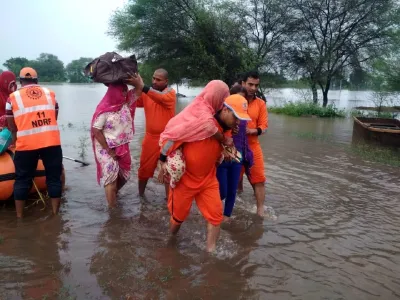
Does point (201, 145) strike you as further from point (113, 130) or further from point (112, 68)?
point (112, 68)

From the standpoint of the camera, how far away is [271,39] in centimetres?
2430

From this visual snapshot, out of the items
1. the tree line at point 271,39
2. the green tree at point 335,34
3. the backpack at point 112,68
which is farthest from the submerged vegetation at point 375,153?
the green tree at point 335,34

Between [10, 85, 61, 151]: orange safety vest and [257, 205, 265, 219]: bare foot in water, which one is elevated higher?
[10, 85, 61, 151]: orange safety vest

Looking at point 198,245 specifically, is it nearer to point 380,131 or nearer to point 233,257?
point 233,257

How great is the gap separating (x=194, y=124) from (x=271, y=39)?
22.9m

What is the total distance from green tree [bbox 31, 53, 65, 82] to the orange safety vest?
9146cm

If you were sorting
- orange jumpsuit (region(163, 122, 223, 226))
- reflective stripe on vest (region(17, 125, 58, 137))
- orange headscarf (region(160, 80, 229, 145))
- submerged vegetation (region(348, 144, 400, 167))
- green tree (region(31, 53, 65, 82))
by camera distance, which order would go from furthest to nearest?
green tree (region(31, 53, 65, 82)) → submerged vegetation (region(348, 144, 400, 167)) → reflective stripe on vest (region(17, 125, 58, 137)) → orange jumpsuit (region(163, 122, 223, 226)) → orange headscarf (region(160, 80, 229, 145))

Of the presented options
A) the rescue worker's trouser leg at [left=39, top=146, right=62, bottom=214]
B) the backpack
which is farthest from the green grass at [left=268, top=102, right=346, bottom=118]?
the rescue worker's trouser leg at [left=39, top=146, right=62, bottom=214]

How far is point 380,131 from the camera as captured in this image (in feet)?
31.1

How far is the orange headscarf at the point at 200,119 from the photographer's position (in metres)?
3.07

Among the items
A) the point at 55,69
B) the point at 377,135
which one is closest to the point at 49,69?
the point at 55,69

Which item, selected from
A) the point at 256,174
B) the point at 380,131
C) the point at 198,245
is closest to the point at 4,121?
the point at 198,245

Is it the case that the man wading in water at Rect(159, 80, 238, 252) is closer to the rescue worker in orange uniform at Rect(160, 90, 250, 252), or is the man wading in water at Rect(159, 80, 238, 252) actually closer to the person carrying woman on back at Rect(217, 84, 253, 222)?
the rescue worker in orange uniform at Rect(160, 90, 250, 252)

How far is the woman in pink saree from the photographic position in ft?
13.4
